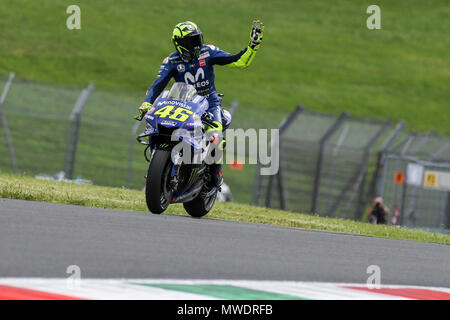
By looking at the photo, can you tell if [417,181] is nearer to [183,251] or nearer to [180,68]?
[180,68]

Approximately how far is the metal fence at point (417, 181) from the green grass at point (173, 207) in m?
5.34

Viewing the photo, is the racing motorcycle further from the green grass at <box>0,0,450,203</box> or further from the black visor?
Answer: the green grass at <box>0,0,450,203</box>

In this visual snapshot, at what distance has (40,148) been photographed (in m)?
24.6

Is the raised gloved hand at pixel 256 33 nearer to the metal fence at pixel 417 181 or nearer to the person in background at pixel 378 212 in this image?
the person in background at pixel 378 212

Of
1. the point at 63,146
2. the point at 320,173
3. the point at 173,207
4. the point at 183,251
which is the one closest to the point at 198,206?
the point at 173,207

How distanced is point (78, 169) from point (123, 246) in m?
17.0

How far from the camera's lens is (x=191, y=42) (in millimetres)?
10898

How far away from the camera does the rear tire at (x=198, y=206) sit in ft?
37.4

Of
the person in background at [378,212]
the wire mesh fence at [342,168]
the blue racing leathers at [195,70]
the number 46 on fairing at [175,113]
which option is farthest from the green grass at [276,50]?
the number 46 on fairing at [175,113]

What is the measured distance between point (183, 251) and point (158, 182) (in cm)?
259

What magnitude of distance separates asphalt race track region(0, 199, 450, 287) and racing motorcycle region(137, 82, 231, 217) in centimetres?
28

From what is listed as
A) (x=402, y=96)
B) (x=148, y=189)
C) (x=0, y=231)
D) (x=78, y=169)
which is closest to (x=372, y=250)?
(x=148, y=189)

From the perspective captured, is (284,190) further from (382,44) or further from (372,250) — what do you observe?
(382,44)
